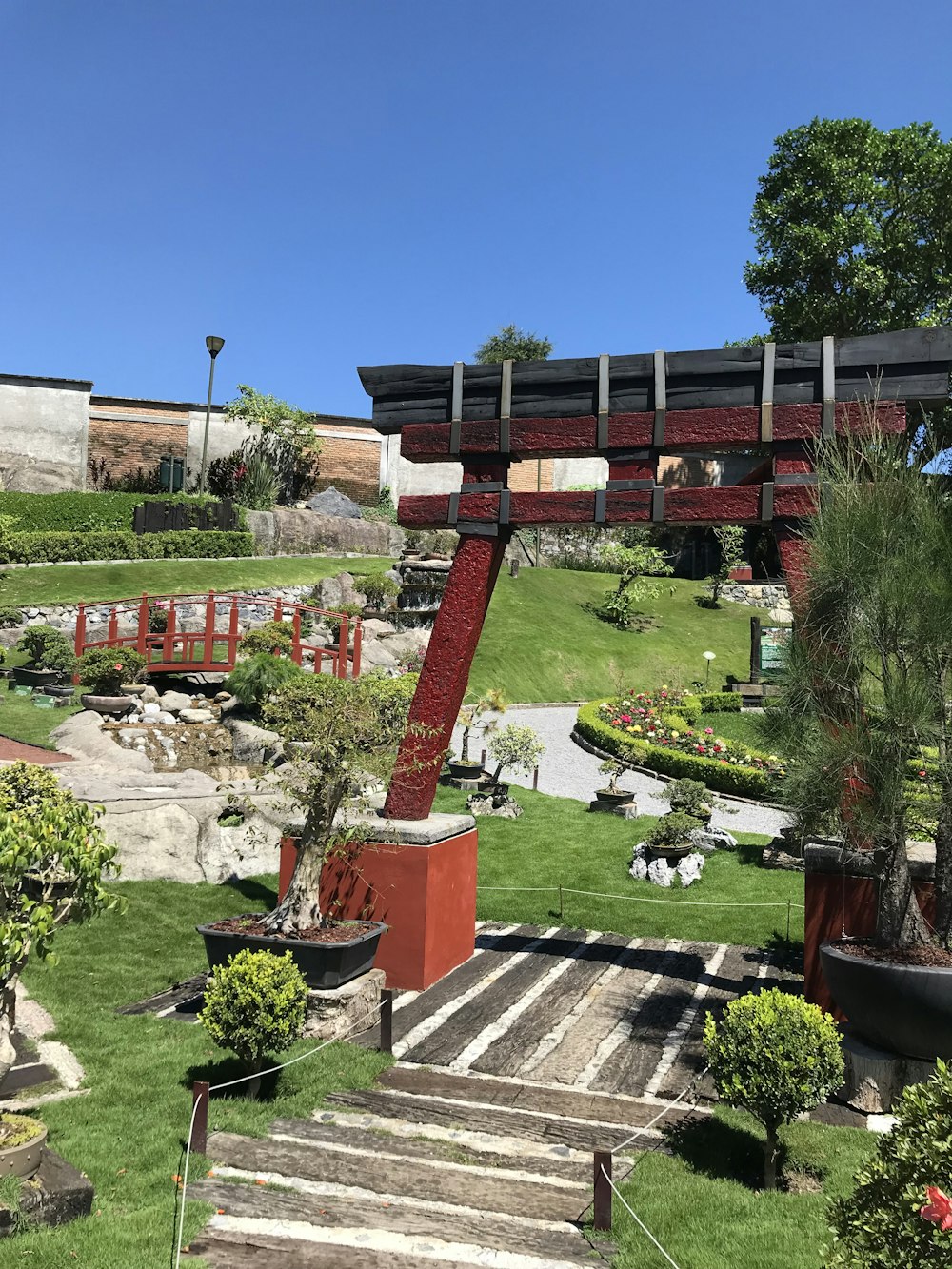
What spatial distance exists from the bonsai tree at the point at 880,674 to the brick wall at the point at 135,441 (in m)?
38.2

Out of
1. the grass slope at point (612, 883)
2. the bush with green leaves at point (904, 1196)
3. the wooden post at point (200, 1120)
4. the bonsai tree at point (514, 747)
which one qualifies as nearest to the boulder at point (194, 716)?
the grass slope at point (612, 883)

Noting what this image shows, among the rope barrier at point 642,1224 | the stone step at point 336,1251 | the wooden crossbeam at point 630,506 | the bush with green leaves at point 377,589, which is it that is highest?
the wooden crossbeam at point 630,506

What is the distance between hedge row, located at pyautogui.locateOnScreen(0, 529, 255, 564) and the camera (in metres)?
27.3

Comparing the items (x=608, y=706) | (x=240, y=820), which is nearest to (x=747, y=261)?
(x=608, y=706)

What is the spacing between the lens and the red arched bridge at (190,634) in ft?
67.2

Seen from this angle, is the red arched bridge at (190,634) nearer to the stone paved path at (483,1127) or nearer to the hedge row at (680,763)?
the hedge row at (680,763)

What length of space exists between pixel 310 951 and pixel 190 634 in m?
14.1

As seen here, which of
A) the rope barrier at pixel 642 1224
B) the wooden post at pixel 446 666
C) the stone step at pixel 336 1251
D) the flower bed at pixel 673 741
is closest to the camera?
the rope barrier at pixel 642 1224

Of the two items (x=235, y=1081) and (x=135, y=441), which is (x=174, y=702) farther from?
(x=135, y=441)

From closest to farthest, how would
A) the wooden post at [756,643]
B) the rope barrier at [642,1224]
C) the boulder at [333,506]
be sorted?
the rope barrier at [642,1224]
the wooden post at [756,643]
the boulder at [333,506]

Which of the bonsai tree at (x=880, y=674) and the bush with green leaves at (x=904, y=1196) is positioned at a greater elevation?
the bonsai tree at (x=880, y=674)

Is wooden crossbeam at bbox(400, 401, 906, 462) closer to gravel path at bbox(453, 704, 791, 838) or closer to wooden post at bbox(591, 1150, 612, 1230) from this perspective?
wooden post at bbox(591, 1150, 612, 1230)

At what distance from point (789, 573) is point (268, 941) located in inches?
207

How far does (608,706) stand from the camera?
25.5 meters
